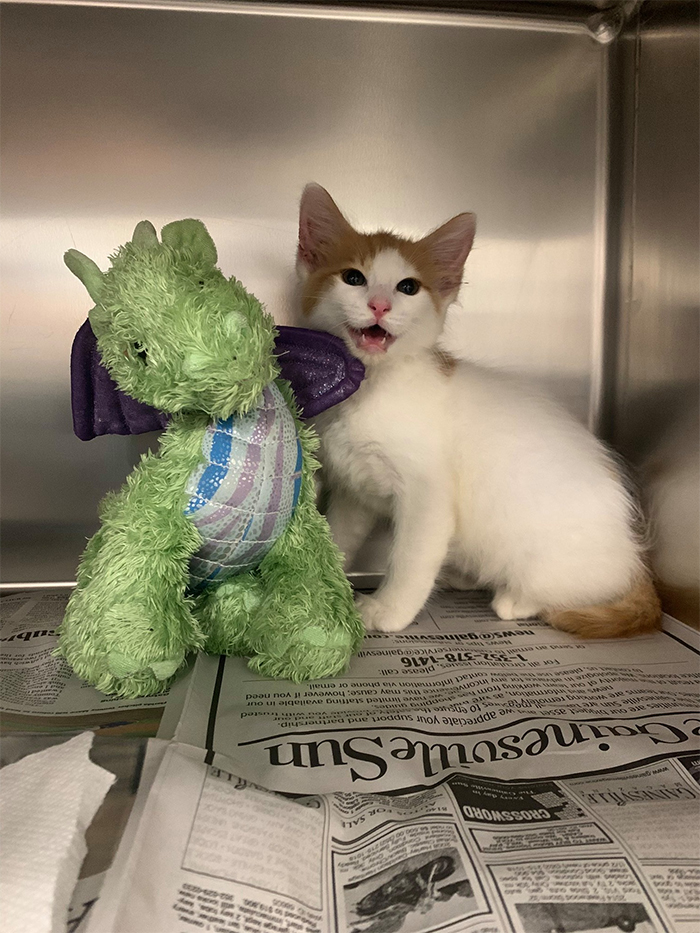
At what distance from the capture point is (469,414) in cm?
118

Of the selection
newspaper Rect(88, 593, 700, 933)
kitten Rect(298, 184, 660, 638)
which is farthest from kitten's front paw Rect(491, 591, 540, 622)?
newspaper Rect(88, 593, 700, 933)

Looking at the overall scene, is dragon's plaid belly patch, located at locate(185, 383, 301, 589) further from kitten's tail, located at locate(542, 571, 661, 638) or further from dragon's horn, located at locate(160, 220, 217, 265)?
kitten's tail, located at locate(542, 571, 661, 638)

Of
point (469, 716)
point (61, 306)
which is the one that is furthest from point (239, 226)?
point (469, 716)

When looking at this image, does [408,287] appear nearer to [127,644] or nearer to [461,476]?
[461,476]

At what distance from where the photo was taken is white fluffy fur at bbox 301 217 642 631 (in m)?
1.11

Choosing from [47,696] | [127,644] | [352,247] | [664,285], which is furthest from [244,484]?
[664,285]

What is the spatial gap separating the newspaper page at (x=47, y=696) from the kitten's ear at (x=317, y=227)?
2.48ft

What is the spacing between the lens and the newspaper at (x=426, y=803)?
1.63 feet

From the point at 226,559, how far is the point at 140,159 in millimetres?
833

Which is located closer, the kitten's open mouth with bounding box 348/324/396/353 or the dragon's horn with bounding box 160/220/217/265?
the dragon's horn with bounding box 160/220/217/265

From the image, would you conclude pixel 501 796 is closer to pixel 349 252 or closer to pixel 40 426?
pixel 349 252

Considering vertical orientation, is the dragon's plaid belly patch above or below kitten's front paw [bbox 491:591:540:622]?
above

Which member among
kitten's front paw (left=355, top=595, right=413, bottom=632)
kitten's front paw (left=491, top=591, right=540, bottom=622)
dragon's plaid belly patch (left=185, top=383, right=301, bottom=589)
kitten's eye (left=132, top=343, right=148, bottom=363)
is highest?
kitten's eye (left=132, top=343, right=148, bottom=363)

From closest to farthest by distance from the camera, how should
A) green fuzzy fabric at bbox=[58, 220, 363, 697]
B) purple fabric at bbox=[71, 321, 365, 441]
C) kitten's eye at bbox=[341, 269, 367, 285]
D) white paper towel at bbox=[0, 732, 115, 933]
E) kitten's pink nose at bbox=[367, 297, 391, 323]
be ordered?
white paper towel at bbox=[0, 732, 115, 933] < green fuzzy fabric at bbox=[58, 220, 363, 697] < purple fabric at bbox=[71, 321, 365, 441] < kitten's pink nose at bbox=[367, 297, 391, 323] < kitten's eye at bbox=[341, 269, 367, 285]
